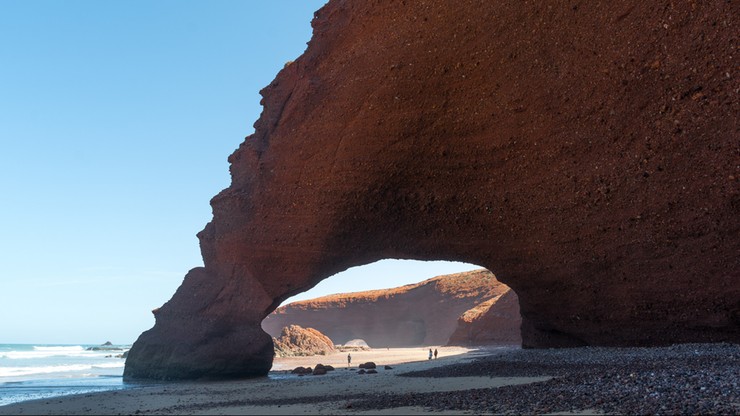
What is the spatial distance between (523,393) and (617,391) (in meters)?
1.26

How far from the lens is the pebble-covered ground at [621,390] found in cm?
627

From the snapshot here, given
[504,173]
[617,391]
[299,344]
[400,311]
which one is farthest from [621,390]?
[400,311]

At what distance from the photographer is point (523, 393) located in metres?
7.96

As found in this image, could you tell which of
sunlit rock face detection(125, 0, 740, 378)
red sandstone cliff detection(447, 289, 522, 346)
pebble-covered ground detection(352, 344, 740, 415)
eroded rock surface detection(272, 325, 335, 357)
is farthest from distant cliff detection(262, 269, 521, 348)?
pebble-covered ground detection(352, 344, 740, 415)

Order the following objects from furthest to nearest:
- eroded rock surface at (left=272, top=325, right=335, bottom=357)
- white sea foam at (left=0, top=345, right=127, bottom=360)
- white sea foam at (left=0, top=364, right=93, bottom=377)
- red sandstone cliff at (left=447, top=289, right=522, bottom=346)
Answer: white sea foam at (left=0, top=345, right=127, bottom=360), eroded rock surface at (left=272, top=325, right=335, bottom=357), red sandstone cliff at (left=447, top=289, right=522, bottom=346), white sea foam at (left=0, top=364, right=93, bottom=377)

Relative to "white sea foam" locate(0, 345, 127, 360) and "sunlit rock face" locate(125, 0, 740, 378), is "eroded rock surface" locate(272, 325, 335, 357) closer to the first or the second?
"sunlit rock face" locate(125, 0, 740, 378)

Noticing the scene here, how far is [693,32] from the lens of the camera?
42.1ft

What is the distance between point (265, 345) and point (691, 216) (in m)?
14.2

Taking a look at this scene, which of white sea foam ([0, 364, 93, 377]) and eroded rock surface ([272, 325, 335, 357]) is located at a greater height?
eroded rock surface ([272, 325, 335, 357])

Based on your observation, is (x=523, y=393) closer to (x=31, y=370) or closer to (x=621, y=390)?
(x=621, y=390)

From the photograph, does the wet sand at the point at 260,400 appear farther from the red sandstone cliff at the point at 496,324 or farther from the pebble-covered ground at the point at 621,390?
the red sandstone cliff at the point at 496,324

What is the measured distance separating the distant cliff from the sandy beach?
133ft

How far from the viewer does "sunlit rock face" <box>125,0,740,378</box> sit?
13.2 metres

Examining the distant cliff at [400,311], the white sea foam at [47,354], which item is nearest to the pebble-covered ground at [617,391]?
the distant cliff at [400,311]
